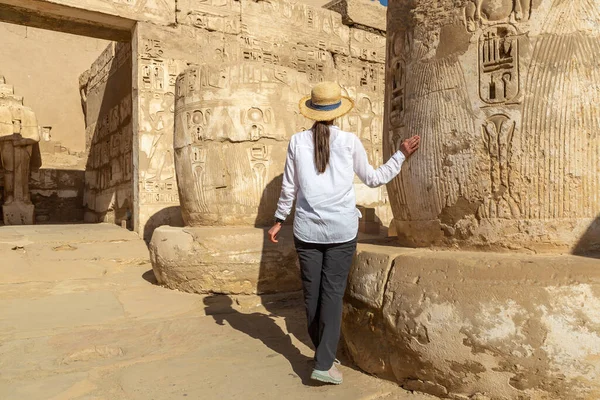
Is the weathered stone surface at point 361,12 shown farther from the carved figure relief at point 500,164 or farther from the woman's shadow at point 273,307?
the carved figure relief at point 500,164

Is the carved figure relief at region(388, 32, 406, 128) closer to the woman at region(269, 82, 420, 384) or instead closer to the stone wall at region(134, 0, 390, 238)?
the woman at region(269, 82, 420, 384)

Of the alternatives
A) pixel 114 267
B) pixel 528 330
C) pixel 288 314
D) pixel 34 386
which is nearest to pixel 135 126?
pixel 114 267

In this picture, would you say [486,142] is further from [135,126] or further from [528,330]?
[135,126]

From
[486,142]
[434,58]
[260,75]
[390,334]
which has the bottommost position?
[390,334]

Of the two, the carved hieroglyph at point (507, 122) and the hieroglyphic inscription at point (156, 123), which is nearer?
the carved hieroglyph at point (507, 122)

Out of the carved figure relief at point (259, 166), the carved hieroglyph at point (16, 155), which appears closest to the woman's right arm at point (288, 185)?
the carved figure relief at point (259, 166)

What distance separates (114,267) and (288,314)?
111 inches

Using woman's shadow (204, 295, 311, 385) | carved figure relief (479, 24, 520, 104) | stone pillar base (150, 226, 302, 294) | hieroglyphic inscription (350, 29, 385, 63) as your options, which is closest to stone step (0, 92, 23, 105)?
hieroglyphic inscription (350, 29, 385, 63)

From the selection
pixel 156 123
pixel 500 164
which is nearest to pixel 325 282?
pixel 500 164

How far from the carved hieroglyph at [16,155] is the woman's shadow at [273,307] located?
715cm

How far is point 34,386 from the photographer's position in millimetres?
2270

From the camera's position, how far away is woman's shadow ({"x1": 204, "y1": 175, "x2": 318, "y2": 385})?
111 inches

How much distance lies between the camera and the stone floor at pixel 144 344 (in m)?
2.23

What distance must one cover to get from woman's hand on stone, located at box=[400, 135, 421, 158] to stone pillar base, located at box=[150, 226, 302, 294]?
2.04m
